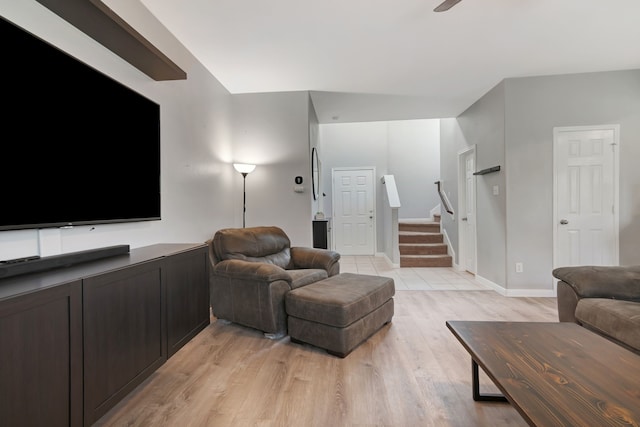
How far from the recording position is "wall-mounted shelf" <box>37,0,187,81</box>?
1.47m

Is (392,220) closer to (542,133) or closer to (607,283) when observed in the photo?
(542,133)

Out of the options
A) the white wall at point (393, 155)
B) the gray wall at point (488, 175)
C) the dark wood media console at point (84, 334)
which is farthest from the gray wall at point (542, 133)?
the dark wood media console at point (84, 334)

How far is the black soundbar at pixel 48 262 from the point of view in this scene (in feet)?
3.74

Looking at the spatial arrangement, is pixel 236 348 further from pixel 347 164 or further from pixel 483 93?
pixel 347 164

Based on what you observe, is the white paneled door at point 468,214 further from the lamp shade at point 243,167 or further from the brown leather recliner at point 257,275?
the lamp shade at point 243,167

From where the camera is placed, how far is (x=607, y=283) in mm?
1994

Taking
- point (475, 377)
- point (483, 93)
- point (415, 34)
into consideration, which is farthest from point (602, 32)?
point (475, 377)

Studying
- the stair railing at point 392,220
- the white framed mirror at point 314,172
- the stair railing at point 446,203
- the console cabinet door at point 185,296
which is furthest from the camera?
the stair railing at point 446,203

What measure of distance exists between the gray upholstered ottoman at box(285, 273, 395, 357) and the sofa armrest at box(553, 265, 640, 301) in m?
1.35

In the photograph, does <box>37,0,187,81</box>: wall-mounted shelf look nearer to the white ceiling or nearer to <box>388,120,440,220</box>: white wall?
the white ceiling

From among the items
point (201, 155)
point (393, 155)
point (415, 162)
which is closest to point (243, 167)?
point (201, 155)

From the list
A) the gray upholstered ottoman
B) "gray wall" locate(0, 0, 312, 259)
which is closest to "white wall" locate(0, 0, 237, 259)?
"gray wall" locate(0, 0, 312, 259)

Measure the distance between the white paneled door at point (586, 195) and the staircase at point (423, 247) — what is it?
6.67ft

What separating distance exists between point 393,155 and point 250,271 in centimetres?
571
